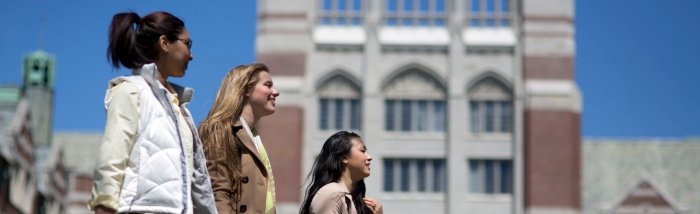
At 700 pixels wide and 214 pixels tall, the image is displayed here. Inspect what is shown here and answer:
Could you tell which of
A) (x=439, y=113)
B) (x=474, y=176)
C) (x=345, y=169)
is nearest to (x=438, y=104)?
(x=439, y=113)

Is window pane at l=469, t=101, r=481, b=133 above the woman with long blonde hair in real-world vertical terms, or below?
below

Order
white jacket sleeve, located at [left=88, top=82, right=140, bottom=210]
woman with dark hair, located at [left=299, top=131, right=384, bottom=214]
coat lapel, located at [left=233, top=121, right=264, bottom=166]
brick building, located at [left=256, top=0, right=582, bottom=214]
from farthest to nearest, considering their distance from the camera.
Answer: brick building, located at [left=256, top=0, right=582, bottom=214] < woman with dark hair, located at [left=299, top=131, right=384, bottom=214] < coat lapel, located at [left=233, top=121, right=264, bottom=166] < white jacket sleeve, located at [left=88, top=82, right=140, bottom=210]

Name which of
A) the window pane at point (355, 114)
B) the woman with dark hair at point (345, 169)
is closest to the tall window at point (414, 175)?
the window pane at point (355, 114)

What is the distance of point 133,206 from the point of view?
4.79 metres

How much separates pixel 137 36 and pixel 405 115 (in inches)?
1413

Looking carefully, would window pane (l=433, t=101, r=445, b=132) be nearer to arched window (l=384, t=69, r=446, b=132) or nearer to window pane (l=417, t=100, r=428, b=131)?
arched window (l=384, t=69, r=446, b=132)

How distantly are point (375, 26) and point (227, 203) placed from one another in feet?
117

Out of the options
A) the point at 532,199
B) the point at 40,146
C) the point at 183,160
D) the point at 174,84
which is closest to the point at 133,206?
the point at 183,160

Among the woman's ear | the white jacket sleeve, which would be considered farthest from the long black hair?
the white jacket sleeve

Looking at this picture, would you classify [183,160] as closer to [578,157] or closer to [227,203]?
[227,203]

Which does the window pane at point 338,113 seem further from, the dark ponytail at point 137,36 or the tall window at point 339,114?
the dark ponytail at point 137,36

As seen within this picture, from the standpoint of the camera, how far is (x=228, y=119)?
19.6 ft

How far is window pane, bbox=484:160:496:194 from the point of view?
40406 millimetres

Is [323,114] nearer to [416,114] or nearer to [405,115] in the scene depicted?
[405,115]
